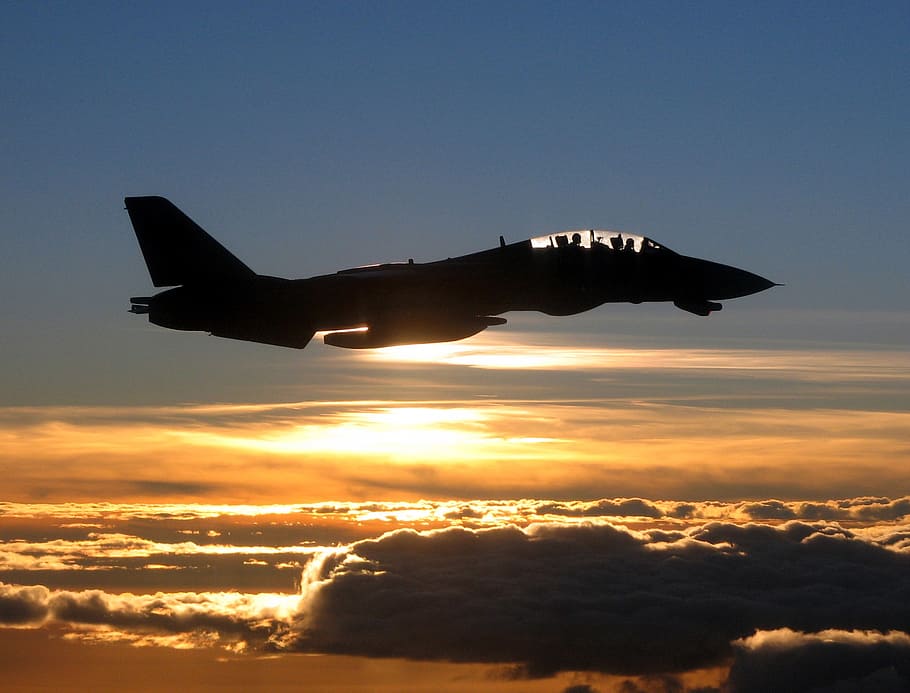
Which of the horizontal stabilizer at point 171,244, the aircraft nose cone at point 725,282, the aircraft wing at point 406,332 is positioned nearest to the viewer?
the aircraft wing at point 406,332

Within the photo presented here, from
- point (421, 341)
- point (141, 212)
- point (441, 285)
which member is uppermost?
point (141, 212)

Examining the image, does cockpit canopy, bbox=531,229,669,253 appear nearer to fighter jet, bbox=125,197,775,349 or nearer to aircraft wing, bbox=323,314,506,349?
fighter jet, bbox=125,197,775,349

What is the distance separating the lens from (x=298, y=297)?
3247 centimetres

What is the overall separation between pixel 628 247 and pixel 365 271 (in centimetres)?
1051

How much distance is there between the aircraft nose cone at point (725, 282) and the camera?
35.5 metres

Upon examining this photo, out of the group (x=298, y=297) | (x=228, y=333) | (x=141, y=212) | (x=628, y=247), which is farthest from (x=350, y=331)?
(x=628, y=247)

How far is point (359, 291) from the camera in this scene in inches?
1262

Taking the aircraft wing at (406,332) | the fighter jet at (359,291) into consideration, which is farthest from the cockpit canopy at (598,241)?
the aircraft wing at (406,332)

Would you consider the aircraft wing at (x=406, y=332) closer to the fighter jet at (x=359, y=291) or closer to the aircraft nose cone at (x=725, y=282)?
the fighter jet at (x=359, y=291)

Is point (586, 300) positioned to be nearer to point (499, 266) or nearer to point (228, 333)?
point (499, 266)

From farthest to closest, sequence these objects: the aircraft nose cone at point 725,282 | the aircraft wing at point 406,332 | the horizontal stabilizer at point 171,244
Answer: the aircraft nose cone at point 725,282 < the horizontal stabilizer at point 171,244 < the aircraft wing at point 406,332

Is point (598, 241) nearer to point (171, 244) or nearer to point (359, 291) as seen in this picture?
point (359, 291)

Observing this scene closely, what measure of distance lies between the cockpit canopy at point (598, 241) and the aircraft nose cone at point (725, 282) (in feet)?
6.11

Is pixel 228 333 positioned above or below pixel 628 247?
below
